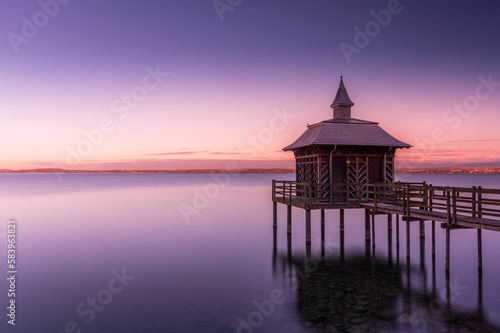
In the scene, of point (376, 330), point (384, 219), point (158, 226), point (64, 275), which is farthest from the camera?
point (384, 219)

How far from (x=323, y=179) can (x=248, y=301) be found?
1111cm

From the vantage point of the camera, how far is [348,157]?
25906mm

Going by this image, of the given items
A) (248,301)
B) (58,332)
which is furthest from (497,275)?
(58,332)

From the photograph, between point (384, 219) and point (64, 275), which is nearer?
point (64, 275)

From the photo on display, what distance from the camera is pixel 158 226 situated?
41.3 m

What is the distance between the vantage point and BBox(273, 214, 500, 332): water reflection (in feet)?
44.0

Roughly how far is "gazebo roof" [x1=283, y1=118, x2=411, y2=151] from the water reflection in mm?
7116

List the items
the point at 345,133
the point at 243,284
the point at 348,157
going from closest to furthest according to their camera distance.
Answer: the point at 243,284
the point at 348,157
the point at 345,133

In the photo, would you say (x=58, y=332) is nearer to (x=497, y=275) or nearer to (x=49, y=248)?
(x=49, y=248)

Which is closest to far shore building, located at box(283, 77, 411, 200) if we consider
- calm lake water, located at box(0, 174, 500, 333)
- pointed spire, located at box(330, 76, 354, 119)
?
pointed spire, located at box(330, 76, 354, 119)

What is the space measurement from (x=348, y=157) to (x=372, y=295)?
11.2m

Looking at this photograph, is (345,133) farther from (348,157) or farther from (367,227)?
(367,227)

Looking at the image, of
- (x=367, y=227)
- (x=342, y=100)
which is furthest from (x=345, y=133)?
(x=367, y=227)

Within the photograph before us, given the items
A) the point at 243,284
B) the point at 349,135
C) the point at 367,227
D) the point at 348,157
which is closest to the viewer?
the point at 243,284
